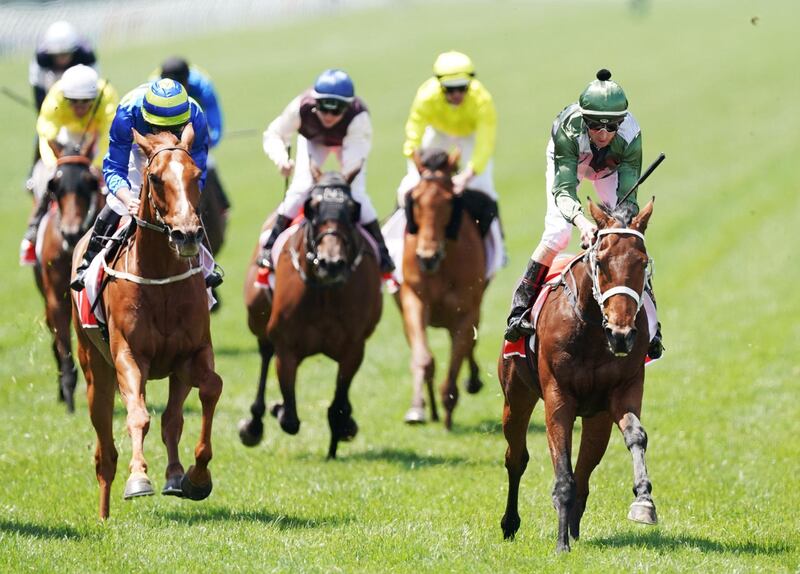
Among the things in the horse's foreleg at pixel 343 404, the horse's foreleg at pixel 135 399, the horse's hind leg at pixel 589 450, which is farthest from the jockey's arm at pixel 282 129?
the horse's hind leg at pixel 589 450

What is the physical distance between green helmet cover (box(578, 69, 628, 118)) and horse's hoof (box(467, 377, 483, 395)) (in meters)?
5.82

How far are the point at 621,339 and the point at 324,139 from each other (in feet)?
17.2

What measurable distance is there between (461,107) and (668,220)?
13.6 meters

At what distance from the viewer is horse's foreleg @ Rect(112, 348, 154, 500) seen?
7.62 metres

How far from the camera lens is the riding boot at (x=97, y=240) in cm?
865

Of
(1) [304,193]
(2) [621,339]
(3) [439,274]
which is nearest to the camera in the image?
(2) [621,339]

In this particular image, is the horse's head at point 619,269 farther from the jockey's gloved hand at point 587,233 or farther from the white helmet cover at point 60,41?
the white helmet cover at point 60,41

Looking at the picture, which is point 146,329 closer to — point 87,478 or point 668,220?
point 87,478

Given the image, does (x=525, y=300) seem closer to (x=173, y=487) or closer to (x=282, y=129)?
(x=173, y=487)

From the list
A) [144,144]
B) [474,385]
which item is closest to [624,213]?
[144,144]

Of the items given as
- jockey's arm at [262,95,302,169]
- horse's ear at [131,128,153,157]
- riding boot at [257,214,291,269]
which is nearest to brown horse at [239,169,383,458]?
riding boot at [257,214,291,269]

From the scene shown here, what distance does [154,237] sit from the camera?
7.98 m

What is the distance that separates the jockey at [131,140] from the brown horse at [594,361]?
220 centimetres

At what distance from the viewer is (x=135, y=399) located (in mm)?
7824
